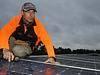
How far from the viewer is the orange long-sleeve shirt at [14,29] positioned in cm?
1043

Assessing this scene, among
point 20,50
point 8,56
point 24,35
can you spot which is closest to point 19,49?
point 20,50

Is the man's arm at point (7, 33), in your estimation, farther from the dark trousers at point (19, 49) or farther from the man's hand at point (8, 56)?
the dark trousers at point (19, 49)

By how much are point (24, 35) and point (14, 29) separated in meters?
0.61

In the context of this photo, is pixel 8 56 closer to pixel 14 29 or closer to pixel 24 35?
pixel 14 29

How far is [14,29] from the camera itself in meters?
10.8

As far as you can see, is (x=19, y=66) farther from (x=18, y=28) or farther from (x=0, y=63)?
(x=18, y=28)

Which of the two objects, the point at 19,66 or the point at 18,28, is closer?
Answer: the point at 19,66

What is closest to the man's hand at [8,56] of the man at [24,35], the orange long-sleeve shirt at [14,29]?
the man at [24,35]

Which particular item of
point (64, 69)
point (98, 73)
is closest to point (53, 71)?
point (64, 69)

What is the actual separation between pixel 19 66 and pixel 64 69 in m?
1.17

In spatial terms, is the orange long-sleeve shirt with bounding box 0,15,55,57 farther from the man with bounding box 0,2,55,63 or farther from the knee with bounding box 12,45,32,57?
the knee with bounding box 12,45,32,57

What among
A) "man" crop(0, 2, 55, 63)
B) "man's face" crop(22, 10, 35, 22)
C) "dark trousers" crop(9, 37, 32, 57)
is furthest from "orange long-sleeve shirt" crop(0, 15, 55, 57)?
"dark trousers" crop(9, 37, 32, 57)

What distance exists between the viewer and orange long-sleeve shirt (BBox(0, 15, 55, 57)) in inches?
411

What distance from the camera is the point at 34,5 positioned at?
1054cm
